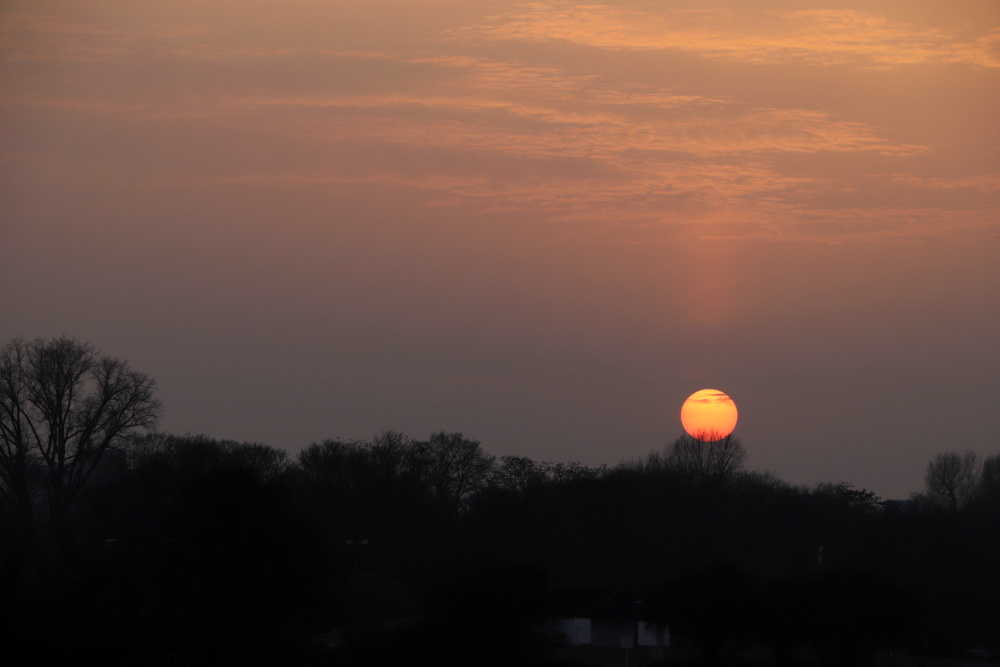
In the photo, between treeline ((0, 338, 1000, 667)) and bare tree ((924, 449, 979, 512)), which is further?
bare tree ((924, 449, 979, 512))

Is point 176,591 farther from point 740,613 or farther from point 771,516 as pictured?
point 771,516

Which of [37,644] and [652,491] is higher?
[652,491]

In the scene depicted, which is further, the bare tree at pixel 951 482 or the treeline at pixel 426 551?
the bare tree at pixel 951 482

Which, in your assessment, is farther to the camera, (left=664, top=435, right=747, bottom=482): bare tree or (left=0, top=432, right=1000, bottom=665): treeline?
(left=664, top=435, right=747, bottom=482): bare tree

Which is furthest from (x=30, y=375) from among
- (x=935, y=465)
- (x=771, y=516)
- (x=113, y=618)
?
(x=935, y=465)

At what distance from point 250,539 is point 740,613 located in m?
22.5

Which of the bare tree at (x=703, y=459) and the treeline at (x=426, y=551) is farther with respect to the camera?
the bare tree at (x=703, y=459)

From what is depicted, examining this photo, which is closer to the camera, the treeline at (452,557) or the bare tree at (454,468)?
the treeline at (452,557)

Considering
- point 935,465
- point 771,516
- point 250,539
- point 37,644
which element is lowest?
point 37,644

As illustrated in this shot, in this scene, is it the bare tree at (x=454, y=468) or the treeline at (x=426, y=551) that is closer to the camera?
the treeline at (x=426, y=551)

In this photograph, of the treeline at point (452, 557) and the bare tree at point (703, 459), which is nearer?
→ the treeline at point (452, 557)

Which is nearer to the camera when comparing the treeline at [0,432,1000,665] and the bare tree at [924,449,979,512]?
the treeline at [0,432,1000,665]

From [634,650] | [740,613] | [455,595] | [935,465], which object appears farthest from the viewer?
[935,465]

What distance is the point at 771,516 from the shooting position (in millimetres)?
93250
